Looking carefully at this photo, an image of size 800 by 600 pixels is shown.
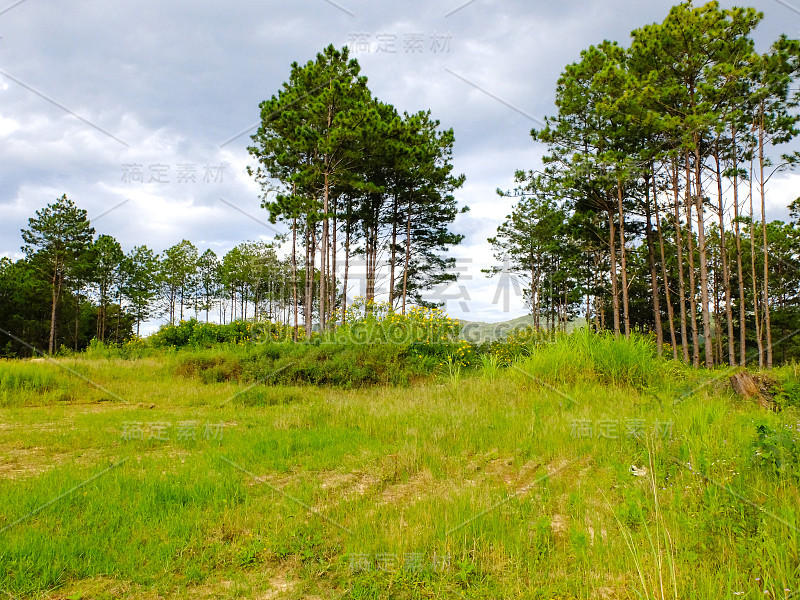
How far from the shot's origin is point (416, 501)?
3404 millimetres

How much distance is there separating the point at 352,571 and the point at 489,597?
783 mm

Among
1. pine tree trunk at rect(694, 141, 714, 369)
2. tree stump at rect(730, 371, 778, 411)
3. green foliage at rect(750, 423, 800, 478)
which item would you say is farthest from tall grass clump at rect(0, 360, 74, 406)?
pine tree trunk at rect(694, 141, 714, 369)

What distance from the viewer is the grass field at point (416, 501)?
7.87ft

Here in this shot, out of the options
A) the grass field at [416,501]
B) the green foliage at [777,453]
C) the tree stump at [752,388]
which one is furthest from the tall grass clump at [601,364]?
the green foliage at [777,453]

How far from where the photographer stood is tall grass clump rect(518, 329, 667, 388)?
24.7 ft

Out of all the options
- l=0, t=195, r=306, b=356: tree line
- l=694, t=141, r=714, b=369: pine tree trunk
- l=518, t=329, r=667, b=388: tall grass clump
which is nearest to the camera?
l=518, t=329, r=667, b=388: tall grass clump

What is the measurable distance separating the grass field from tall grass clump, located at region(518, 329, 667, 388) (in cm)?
79

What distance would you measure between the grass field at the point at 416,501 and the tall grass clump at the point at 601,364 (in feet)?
2.59

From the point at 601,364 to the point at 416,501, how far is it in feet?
18.2

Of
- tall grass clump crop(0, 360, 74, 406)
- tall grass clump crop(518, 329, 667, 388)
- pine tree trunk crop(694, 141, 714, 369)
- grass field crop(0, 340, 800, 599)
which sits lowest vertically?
grass field crop(0, 340, 800, 599)

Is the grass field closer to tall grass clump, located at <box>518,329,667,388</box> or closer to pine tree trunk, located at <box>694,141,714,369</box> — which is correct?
tall grass clump, located at <box>518,329,667,388</box>

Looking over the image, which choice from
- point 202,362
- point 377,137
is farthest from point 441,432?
point 377,137

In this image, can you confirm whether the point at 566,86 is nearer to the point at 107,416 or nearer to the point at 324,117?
the point at 324,117

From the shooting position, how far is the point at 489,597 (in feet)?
7.45
